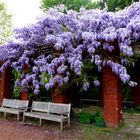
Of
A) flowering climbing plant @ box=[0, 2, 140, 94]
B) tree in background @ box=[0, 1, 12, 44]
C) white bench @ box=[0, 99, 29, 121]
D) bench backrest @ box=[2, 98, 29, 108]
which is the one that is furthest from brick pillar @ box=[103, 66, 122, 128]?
tree in background @ box=[0, 1, 12, 44]

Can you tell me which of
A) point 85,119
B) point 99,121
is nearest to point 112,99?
point 99,121

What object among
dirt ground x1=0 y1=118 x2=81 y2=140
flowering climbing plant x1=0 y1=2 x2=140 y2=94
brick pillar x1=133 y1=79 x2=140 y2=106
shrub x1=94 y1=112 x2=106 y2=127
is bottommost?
dirt ground x1=0 y1=118 x2=81 y2=140

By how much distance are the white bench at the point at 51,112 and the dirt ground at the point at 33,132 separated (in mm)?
305

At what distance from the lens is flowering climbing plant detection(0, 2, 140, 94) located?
850 centimetres

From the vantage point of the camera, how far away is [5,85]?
13242 millimetres

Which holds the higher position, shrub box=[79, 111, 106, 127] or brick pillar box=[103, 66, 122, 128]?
brick pillar box=[103, 66, 122, 128]

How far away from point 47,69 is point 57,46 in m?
0.98

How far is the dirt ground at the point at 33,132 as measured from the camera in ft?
24.4

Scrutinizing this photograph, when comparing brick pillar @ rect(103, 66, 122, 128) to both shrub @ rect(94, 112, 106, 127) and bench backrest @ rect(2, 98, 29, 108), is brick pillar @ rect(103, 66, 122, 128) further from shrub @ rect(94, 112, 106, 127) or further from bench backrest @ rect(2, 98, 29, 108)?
bench backrest @ rect(2, 98, 29, 108)

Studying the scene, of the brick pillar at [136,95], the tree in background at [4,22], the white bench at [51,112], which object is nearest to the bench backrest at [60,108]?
the white bench at [51,112]

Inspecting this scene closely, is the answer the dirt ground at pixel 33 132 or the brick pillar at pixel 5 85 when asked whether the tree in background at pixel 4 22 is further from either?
the dirt ground at pixel 33 132

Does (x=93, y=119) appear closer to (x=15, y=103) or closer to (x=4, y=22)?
(x=15, y=103)

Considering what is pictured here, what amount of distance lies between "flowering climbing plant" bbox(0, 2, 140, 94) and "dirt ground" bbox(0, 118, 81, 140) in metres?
1.48

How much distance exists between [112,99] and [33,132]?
2797mm
